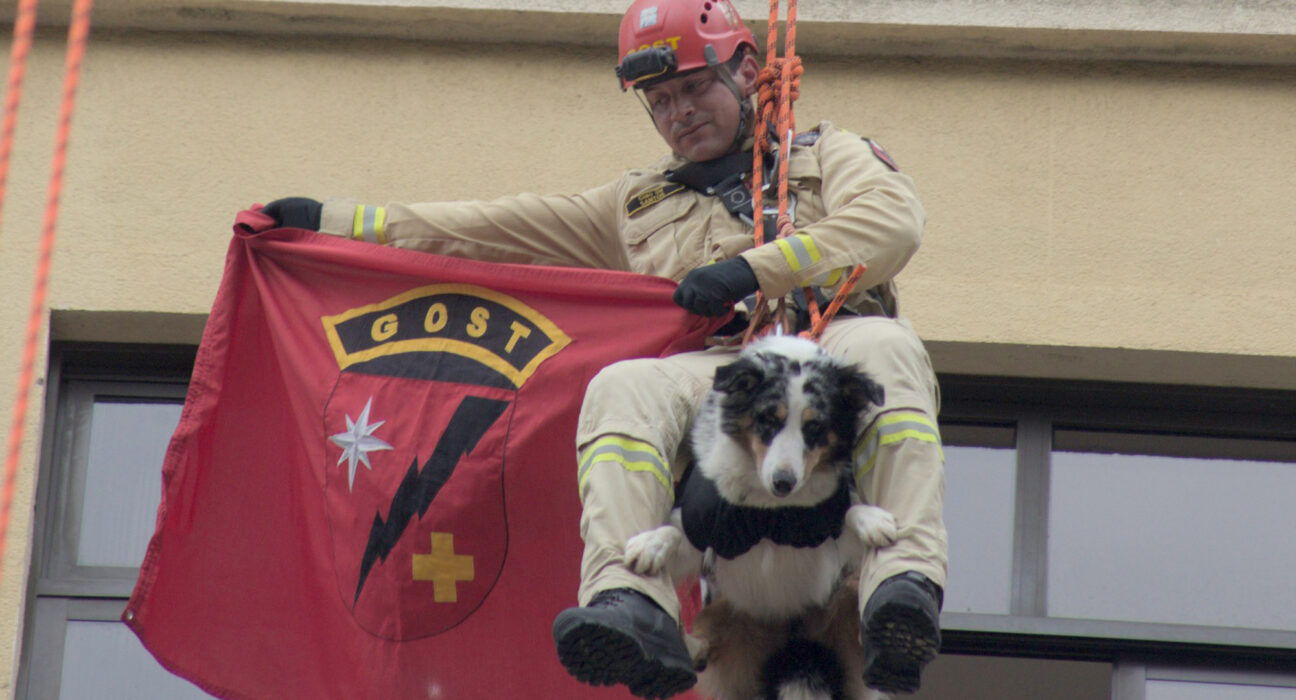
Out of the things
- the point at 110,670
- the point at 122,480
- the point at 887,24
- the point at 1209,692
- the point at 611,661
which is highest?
the point at 887,24

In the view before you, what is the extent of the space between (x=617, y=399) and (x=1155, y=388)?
8.69 feet

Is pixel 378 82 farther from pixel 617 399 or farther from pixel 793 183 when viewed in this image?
pixel 617 399

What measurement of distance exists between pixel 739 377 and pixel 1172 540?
267 cm

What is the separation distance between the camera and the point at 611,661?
3926 mm

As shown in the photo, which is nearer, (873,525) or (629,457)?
(873,525)

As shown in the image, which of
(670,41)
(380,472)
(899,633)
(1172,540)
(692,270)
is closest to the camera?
(899,633)

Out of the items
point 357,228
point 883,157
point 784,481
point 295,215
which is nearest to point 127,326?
point 295,215

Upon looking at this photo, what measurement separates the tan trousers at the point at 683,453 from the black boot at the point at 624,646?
87 mm

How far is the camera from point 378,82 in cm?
650

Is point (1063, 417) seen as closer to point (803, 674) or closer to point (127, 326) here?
point (803, 674)

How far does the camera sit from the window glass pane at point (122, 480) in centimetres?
629

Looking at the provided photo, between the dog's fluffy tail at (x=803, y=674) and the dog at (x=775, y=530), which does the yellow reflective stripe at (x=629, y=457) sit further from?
the dog's fluffy tail at (x=803, y=674)

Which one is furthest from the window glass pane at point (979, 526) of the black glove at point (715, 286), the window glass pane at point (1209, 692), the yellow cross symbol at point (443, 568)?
the black glove at point (715, 286)

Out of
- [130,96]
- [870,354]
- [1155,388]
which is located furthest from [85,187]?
[1155,388]
